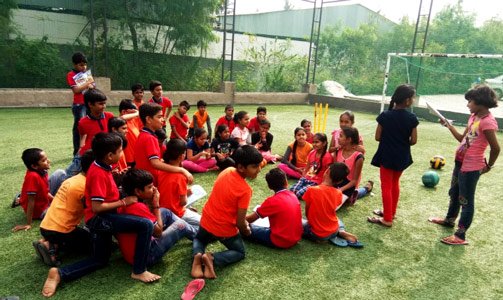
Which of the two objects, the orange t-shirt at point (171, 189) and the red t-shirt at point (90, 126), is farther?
the red t-shirt at point (90, 126)

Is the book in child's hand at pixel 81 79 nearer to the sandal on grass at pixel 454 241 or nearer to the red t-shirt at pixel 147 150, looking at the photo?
the red t-shirt at pixel 147 150

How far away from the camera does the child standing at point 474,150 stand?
354 cm

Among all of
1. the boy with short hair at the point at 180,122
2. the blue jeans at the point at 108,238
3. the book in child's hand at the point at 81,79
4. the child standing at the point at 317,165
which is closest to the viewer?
the blue jeans at the point at 108,238

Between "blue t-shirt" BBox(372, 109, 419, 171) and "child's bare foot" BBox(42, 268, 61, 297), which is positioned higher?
"blue t-shirt" BBox(372, 109, 419, 171)

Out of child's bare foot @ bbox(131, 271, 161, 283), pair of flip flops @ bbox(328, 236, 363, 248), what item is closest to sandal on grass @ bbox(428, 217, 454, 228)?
pair of flip flops @ bbox(328, 236, 363, 248)

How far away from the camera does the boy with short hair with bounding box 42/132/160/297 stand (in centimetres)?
270

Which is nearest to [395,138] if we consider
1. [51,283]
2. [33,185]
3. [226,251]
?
[226,251]

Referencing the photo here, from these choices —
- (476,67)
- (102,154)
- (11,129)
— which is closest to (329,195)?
(102,154)

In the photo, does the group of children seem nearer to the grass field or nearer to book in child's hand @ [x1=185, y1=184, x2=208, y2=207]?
the grass field

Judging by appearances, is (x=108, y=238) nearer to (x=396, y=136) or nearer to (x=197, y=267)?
(x=197, y=267)

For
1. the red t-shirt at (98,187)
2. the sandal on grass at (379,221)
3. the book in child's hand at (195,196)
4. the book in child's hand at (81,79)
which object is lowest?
the sandal on grass at (379,221)

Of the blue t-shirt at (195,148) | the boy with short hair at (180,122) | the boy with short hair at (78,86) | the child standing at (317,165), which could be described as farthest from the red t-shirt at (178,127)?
the child standing at (317,165)

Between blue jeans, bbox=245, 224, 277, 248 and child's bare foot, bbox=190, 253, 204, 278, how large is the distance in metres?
0.71

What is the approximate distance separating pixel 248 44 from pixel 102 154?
17.5 metres
